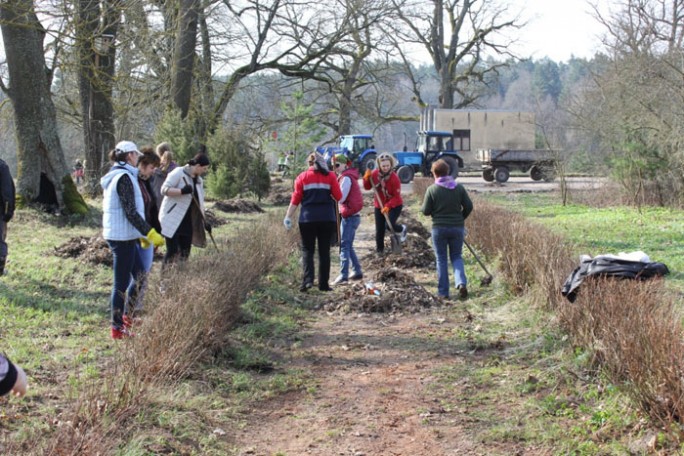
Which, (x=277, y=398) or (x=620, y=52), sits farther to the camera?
(x=620, y=52)

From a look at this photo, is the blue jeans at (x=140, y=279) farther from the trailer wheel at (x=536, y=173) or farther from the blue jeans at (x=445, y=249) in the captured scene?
the trailer wheel at (x=536, y=173)

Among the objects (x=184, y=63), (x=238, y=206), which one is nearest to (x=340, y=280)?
(x=238, y=206)

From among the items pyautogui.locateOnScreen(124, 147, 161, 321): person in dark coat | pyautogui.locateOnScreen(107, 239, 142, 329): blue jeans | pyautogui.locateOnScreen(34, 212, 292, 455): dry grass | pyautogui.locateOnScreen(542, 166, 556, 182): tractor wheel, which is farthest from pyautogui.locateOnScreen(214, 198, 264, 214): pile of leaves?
pyautogui.locateOnScreen(107, 239, 142, 329): blue jeans

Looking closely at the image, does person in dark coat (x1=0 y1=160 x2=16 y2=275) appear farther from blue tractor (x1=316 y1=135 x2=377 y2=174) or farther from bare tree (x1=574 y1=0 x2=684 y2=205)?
blue tractor (x1=316 y1=135 x2=377 y2=174)

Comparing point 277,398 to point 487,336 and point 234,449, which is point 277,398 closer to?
point 234,449

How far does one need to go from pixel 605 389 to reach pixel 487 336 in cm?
230

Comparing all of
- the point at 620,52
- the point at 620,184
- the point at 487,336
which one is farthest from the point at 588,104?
the point at 487,336

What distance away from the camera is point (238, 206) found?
20.9 meters

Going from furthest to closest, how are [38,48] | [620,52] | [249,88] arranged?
[249,88], [620,52], [38,48]

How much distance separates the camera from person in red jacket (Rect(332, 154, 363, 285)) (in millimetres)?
10555

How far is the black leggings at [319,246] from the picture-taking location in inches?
377

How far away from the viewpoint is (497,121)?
42.5m

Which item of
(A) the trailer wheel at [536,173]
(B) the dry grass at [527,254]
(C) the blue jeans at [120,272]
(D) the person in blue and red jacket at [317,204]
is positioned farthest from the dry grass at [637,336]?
(A) the trailer wheel at [536,173]

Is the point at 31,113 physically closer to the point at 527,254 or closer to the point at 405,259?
the point at 405,259
